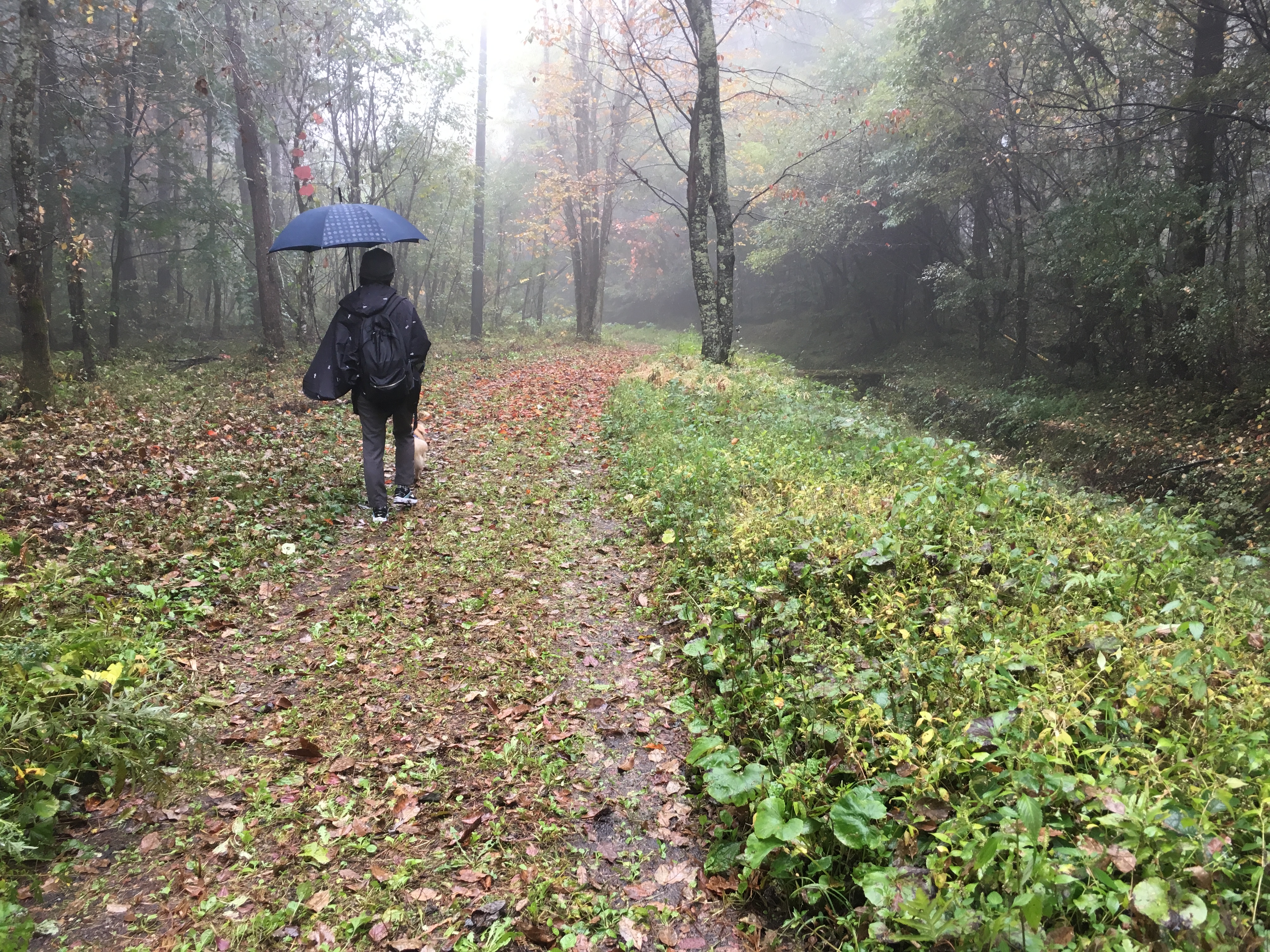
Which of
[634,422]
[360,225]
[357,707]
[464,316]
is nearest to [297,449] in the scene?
[360,225]

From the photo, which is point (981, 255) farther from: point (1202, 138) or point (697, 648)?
point (697, 648)

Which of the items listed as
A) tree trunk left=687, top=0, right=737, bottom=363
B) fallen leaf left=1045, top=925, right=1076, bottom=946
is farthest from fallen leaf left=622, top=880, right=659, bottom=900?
tree trunk left=687, top=0, right=737, bottom=363

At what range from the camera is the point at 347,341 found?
6152 millimetres

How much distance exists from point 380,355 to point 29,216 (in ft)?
18.3

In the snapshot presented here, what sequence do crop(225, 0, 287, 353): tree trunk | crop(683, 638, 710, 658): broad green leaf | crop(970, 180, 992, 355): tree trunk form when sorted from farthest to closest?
crop(970, 180, 992, 355): tree trunk
crop(225, 0, 287, 353): tree trunk
crop(683, 638, 710, 658): broad green leaf

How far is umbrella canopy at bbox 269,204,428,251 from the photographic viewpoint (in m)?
6.21

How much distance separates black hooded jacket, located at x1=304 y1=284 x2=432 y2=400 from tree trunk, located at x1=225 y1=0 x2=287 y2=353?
389 inches

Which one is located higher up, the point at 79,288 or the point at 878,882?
the point at 79,288

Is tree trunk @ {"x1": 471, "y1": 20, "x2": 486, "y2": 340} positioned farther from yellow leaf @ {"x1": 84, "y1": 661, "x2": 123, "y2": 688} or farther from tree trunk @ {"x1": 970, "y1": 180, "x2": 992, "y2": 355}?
yellow leaf @ {"x1": 84, "y1": 661, "x2": 123, "y2": 688}

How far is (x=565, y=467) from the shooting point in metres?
8.41

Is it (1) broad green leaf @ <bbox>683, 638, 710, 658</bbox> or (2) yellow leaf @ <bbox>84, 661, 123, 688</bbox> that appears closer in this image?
(2) yellow leaf @ <bbox>84, 661, 123, 688</bbox>

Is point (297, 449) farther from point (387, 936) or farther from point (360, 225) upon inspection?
point (387, 936)

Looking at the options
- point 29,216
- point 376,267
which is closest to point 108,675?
point 376,267

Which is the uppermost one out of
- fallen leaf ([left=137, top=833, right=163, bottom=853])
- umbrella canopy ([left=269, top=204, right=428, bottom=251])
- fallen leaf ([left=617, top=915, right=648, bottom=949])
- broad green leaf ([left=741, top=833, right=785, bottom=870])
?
umbrella canopy ([left=269, top=204, right=428, bottom=251])
